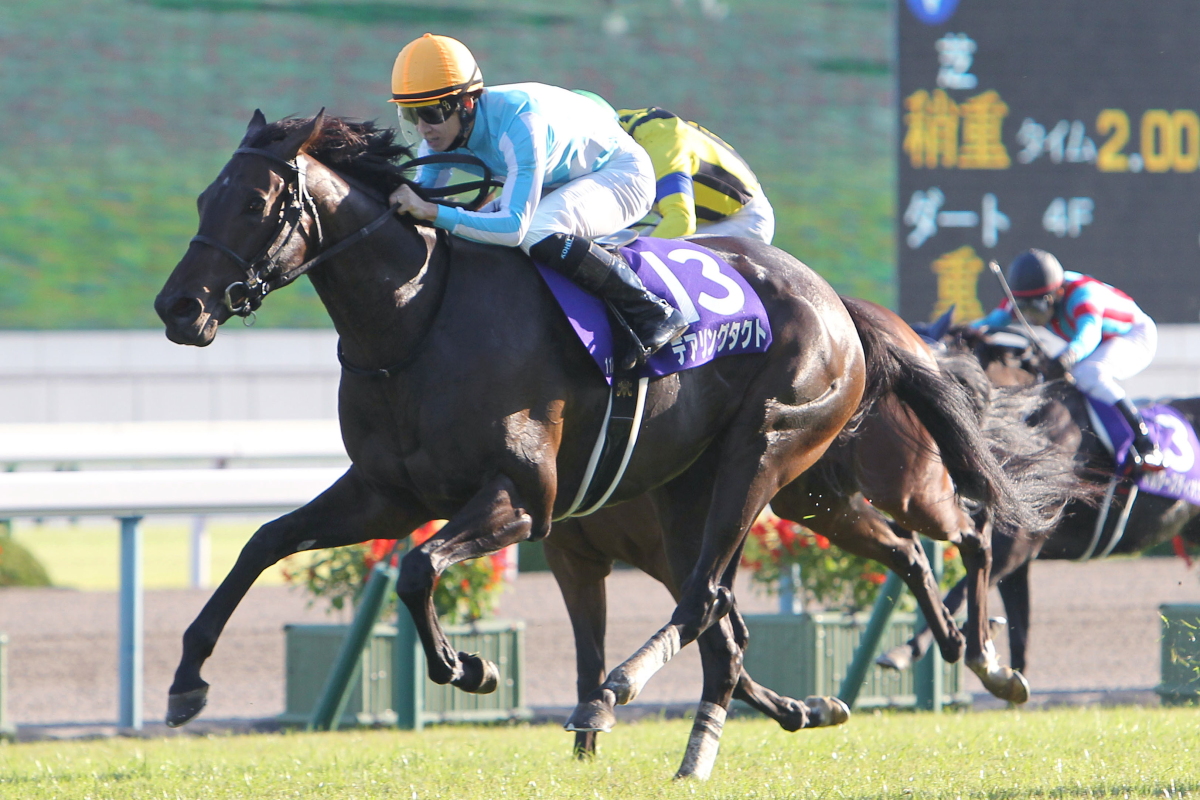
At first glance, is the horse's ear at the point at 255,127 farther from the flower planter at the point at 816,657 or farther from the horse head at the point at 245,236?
the flower planter at the point at 816,657

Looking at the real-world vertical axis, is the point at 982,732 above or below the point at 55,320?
below

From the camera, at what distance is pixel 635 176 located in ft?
12.5

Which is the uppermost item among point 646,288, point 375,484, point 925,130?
point 925,130

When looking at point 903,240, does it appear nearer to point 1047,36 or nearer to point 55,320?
point 1047,36

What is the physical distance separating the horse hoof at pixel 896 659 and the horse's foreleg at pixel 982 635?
303mm

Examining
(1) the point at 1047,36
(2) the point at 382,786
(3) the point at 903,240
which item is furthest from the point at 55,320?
(2) the point at 382,786

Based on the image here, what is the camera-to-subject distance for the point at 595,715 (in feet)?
11.3

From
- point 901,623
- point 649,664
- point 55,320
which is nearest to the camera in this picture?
point 649,664

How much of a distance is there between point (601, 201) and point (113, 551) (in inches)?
389

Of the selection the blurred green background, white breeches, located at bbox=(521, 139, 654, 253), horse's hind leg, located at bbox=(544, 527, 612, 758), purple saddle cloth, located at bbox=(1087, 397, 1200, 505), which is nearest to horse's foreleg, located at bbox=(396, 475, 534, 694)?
white breeches, located at bbox=(521, 139, 654, 253)

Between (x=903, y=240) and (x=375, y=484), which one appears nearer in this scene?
(x=375, y=484)

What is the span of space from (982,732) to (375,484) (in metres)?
2.25

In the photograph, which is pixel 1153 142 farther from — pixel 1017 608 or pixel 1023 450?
pixel 1023 450

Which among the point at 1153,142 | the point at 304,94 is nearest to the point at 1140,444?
the point at 1153,142
